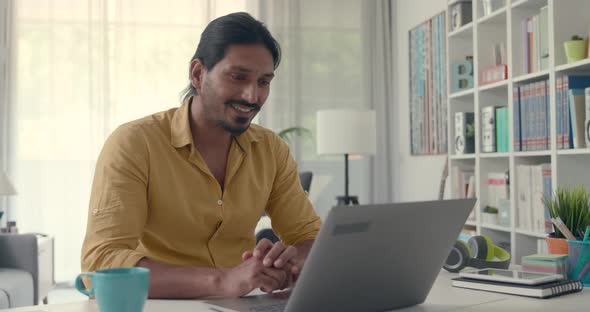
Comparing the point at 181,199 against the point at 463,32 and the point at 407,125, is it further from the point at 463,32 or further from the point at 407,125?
the point at 407,125

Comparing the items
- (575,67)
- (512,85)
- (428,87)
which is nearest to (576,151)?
(575,67)

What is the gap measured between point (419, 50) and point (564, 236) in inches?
136

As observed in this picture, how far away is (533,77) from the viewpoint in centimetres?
297

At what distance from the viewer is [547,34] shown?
2.87 m

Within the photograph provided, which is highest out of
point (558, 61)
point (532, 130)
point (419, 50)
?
point (419, 50)

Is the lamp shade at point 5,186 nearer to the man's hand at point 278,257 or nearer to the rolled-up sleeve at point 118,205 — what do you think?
the rolled-up sleeve at point 118,205

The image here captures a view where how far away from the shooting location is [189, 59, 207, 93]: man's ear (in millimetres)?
1836

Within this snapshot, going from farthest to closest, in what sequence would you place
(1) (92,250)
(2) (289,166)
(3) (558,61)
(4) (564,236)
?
(3) (558,61)
(2) (289,166)
(4) (564,236)
(1) (92,250)

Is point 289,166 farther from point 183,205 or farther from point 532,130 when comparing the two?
point 532,130

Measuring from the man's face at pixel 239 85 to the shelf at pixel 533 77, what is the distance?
1.56 meters

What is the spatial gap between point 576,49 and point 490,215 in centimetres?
104

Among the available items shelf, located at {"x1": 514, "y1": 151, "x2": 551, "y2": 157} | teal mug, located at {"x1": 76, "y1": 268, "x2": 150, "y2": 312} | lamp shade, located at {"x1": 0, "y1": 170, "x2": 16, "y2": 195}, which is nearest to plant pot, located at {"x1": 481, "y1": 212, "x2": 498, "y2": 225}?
shelf, located at {"x1": 514, "y1": 151, "x2": 551, "y2": 157}

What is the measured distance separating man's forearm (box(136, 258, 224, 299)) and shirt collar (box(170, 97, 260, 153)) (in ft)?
1.55

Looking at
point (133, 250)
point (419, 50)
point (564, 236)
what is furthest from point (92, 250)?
point (419, 50)
